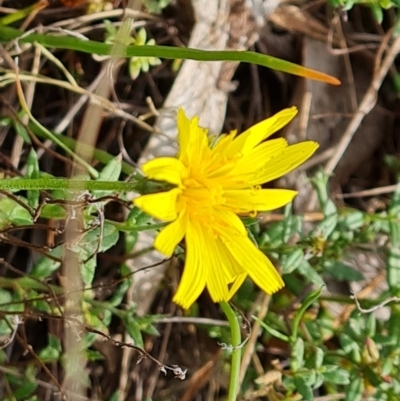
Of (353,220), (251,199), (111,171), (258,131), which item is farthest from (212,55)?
(353,220)

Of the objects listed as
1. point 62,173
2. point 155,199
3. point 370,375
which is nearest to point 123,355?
point 62,173

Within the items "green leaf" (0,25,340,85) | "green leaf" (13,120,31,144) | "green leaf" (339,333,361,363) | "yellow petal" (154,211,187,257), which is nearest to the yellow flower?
"yellow petal" (154,211,187,257)

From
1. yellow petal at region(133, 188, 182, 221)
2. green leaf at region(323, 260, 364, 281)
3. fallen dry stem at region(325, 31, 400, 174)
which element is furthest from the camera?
fallen dry stem at region(325, 31, 400, 174)

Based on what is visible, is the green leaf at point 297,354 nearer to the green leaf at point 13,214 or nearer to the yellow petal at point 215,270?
the yellow petal at point 215,270

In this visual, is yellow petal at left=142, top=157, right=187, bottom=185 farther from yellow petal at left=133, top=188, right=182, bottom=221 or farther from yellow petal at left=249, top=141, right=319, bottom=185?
yellow petal at left=249, top=141, right=319, bottom=185

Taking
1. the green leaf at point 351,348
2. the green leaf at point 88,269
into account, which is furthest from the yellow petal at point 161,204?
the green leaf at point 351,348

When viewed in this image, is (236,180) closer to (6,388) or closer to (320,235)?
(320,235)
